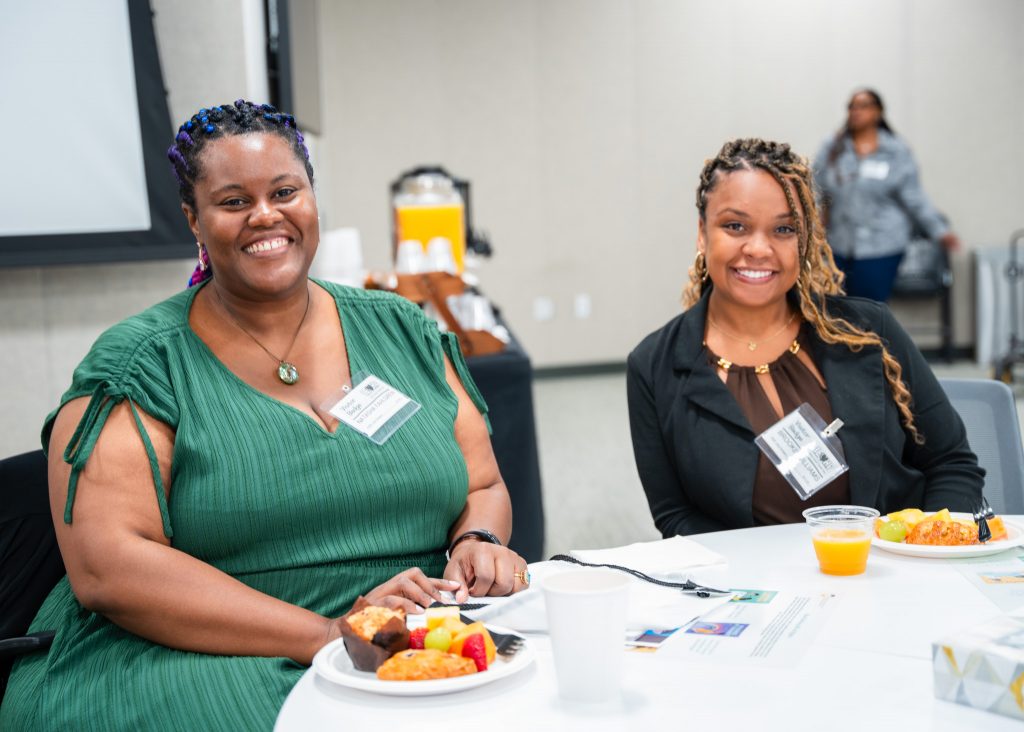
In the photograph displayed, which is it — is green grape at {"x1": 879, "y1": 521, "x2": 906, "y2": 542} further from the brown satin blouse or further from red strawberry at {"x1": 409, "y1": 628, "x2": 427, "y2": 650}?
red strawberry at {"x1": 409, "y1": 628, "x2": 427, "y2": 650}

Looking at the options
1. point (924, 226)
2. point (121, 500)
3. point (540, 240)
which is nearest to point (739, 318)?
point (121, 500)

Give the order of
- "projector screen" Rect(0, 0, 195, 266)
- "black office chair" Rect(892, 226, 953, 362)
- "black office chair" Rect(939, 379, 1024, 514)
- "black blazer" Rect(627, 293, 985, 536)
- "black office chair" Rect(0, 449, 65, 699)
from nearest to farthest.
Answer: "black office chair" Rect(0, 449, 65, 699) → "black blazer" Rect(627, 293, 985, 536) → "black office chair" Rect(939, 379, 1024, 514) → "projector screen" Rect(0, 0, 195, 266) → "black office chair" Rect(892, 226, 953, 362)

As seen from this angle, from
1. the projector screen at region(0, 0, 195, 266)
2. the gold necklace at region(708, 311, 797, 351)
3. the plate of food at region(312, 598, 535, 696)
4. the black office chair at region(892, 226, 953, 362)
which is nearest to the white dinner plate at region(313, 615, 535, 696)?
the plate of food at region(312, 598, 535, 696)

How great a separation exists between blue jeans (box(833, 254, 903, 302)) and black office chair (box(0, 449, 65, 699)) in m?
6.14

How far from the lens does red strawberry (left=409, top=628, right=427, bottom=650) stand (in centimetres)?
114

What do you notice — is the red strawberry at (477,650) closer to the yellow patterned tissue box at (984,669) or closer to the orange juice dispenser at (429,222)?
the yellow patterned tissue box at (984,669)

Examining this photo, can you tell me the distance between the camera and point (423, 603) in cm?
141

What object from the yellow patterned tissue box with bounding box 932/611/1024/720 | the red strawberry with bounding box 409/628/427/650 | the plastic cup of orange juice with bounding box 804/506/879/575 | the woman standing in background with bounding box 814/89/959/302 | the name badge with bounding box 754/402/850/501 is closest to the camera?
the yellow patterned tissue box with bounding box 932/611/1024/720

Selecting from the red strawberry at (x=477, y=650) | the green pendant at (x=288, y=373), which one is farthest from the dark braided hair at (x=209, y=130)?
Result: the red strawberry at (x=477, y=650)

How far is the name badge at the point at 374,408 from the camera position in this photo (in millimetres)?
1663

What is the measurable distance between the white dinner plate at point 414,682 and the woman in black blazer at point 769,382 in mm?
965

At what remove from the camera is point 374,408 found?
66.9 inches

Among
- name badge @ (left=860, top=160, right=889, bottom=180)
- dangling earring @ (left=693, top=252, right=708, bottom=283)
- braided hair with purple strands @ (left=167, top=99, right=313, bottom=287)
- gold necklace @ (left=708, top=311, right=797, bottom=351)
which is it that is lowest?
gold necklace @ (left=708, top=311, right=797, bottom=351)

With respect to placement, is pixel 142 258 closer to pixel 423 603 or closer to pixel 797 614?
pixel 423 603
